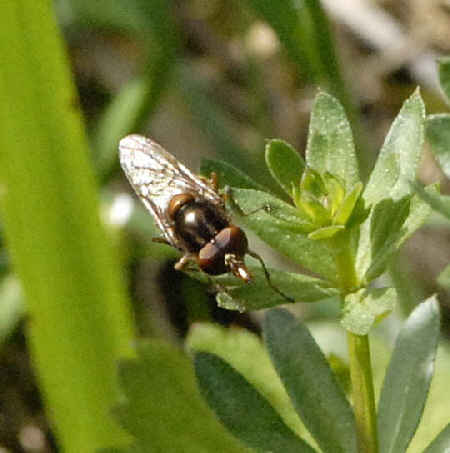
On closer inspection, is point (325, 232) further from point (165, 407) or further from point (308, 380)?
point (165, 407)

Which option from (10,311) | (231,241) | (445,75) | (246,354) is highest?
(445,75)

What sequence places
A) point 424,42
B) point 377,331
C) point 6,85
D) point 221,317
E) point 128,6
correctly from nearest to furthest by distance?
1. point 6,85
2. point 377,331
3. point 221,317
4. point 128,6
5. point 424,42

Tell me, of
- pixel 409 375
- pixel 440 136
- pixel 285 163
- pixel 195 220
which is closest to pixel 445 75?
pixel 440 136

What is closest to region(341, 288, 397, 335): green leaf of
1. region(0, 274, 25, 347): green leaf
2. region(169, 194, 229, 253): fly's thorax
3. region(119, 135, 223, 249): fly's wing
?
region(169, 194, 229, 253): fly's thorax

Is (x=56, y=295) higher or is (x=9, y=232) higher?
(x=9, y=232)

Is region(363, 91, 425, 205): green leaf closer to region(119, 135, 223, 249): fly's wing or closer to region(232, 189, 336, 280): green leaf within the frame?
region(232, 189, 336, 280): green leaf

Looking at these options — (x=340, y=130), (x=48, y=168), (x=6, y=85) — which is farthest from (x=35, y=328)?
(x=340, y=130)

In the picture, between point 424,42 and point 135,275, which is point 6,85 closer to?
point 135,275
